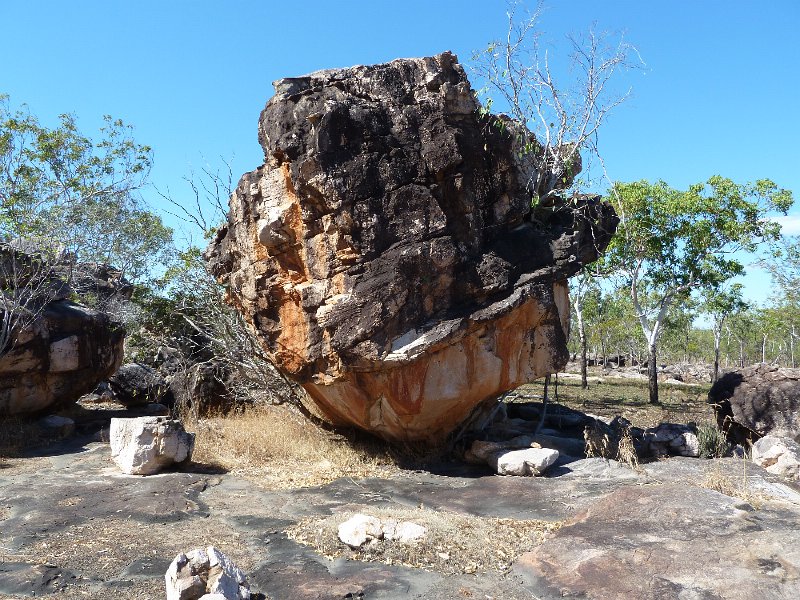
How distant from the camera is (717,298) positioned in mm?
21594

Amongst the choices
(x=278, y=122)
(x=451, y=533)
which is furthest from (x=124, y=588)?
(x=278, y=122)

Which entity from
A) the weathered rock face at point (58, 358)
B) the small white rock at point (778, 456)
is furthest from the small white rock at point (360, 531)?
the weathered rock face at point (58, 358)

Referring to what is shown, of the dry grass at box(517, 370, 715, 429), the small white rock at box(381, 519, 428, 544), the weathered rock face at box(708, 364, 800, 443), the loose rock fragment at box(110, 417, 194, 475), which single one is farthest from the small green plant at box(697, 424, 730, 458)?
the loose rock fragment at box(110, 417, 194, 475)

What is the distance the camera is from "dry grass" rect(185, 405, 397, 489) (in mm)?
8594

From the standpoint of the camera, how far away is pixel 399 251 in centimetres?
839

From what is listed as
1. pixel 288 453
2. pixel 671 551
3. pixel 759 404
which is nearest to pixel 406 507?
pixel 671 551

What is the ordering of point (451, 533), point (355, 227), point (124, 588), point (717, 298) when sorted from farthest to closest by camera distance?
point (717, 298) < point (355, 227) < point (451, 533) < point (124, 588)

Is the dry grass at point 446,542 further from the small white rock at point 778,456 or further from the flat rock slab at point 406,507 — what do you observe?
the small white rock at point 778,456

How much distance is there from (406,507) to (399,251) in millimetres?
3142

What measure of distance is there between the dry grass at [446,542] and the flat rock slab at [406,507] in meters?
0.15

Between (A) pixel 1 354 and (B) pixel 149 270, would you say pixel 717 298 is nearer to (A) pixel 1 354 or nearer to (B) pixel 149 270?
(B) pixel 149 270

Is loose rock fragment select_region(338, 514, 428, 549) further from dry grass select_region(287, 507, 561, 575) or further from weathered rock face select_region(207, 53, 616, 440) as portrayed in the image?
weathered rock face select_region(207, 53, 616, 440)

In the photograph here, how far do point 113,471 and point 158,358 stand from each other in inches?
293

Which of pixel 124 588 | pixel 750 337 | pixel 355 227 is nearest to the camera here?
pixel 124 588
